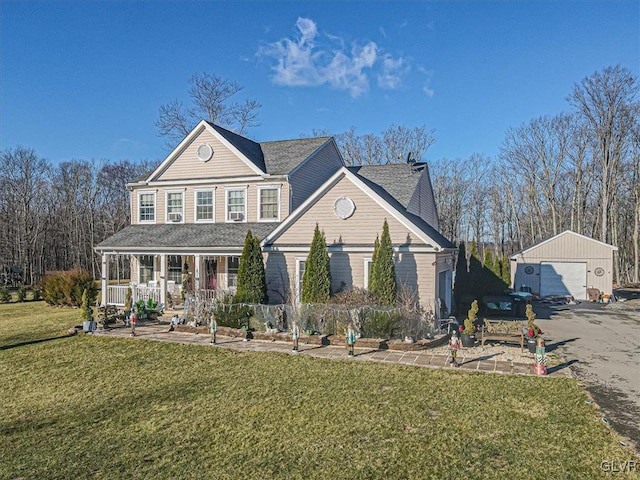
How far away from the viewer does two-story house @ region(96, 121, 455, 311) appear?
51.5 ft

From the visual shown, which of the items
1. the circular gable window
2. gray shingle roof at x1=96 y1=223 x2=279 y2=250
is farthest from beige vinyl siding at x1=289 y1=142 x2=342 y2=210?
the circular gable window

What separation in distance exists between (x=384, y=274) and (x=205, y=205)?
11050 millimetres

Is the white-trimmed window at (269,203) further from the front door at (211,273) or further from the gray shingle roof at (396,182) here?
the gray shingle roof at (396,182)

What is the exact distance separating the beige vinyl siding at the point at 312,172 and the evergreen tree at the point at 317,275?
5.34m

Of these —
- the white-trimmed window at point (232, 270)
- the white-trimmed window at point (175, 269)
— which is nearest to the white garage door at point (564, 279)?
the white-trimmed window at point (232, 270)

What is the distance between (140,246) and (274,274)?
7.11 m

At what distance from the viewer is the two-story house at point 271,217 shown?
15703 mm

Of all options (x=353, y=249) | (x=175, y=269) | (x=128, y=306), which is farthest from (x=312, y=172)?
(x=128, y=306)

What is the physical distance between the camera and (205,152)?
20859 millimetres

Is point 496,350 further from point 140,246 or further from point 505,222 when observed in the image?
point 505,222

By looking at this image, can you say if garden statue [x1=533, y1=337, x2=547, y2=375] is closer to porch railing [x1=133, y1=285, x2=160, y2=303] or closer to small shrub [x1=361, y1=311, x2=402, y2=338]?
small shrub [x1=361, y1=311, x2=402, y2=338]

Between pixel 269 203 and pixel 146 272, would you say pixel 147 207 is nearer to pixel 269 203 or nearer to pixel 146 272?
pixel 146 272

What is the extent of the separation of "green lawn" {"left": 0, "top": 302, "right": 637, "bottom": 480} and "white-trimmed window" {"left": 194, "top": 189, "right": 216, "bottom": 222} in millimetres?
10565

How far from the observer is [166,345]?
43.0ft
